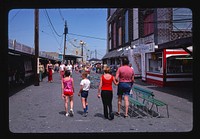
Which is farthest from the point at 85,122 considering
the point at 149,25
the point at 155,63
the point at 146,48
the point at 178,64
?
the point at 149,25

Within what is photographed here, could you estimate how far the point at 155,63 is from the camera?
19.0m

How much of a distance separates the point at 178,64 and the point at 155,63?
255cm

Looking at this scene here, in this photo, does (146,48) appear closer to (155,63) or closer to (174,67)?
(155,63)

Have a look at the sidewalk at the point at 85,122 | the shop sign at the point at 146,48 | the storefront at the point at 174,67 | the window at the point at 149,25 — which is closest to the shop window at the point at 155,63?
the storefront at the point at 174,67

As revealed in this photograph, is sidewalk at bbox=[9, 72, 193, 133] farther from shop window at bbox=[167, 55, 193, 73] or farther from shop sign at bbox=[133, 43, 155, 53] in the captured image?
shop sign at bbox=[133, 43, 155, 53]

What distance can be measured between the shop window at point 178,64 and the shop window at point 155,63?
0.67 metres

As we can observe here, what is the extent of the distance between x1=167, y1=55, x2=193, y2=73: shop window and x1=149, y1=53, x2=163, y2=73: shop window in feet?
2.21

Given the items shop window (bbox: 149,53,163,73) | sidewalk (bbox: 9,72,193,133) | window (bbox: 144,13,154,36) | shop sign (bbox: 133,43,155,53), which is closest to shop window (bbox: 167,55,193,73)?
shop window (bbox: 149,53,163,73)

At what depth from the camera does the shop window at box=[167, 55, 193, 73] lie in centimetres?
1642

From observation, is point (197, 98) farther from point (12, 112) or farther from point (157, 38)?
point (157, 38)

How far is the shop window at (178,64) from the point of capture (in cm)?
1642
